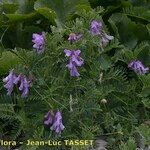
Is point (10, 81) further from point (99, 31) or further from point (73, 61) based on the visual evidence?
point (99, 31)

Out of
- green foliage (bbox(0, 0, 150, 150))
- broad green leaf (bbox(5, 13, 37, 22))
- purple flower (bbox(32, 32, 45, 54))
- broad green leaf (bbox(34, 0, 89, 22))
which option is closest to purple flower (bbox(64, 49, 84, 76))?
green foliage (bbox(0, 0, 150, 150))

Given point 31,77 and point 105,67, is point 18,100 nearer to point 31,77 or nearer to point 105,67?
point 31,77

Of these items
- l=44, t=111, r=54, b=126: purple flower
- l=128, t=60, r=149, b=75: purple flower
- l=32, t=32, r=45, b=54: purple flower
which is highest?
l=32, t=32, r=45, b=54: purple flower

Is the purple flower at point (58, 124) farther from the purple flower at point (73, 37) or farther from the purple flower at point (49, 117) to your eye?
the purple flower at point (73, 37)

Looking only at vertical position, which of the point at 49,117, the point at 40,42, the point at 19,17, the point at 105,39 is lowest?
the point at 49,117

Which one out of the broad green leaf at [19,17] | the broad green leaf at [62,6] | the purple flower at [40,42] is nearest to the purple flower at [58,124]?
the purple flower at [40,42]

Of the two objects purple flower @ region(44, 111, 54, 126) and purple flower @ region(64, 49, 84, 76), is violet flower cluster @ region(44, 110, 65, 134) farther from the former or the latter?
purple flower @ region(64, 49, 84, 76)

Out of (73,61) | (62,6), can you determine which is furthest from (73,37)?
(62,6)

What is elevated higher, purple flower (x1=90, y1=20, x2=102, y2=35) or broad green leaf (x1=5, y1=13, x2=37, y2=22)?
purple flower (x1=90, y1=20, x2=102, y2=35)
